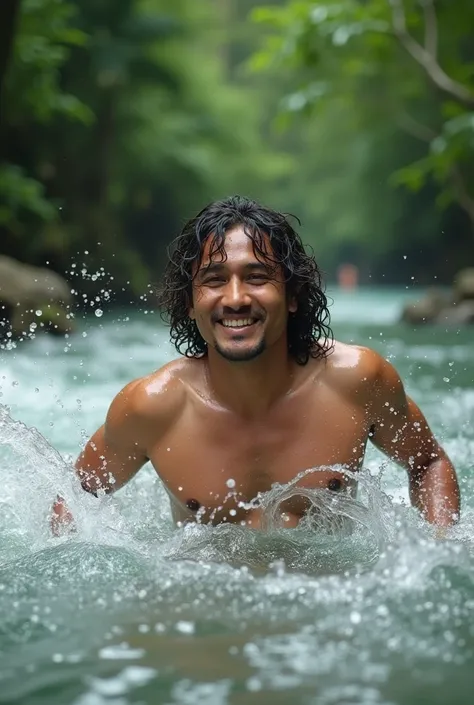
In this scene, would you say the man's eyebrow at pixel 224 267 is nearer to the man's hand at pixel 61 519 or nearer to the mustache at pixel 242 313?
the mustache at pixel 242 313

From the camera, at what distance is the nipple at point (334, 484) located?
3.07 meters

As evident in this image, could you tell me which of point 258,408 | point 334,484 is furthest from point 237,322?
point 334,484

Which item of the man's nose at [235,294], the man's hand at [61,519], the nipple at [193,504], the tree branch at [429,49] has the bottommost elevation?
the nipple at [193,504]

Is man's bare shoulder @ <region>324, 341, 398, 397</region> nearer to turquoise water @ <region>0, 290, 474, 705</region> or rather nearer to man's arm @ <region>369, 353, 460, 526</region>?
man's arm @ <region>369, 353, 460, 526</region>

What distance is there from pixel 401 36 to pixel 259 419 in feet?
28.2

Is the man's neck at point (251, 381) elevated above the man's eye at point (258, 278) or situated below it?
below

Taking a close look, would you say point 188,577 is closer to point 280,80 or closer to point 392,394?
point 392,394

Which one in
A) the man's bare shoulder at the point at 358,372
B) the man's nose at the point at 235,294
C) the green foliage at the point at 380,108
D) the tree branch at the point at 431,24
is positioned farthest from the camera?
the tree branch at the point at 431,24

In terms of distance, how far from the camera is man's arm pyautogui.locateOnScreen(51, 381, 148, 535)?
3061 millimetres

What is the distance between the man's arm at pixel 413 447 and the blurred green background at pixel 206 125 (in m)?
5.91

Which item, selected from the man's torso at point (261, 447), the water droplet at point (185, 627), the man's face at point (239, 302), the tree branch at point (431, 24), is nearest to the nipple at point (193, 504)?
the man's torso at point (261, 447)


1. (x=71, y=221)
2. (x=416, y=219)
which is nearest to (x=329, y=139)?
(x=416, y=219)

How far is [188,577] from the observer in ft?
8.41

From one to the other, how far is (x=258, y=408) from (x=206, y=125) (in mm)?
25706
